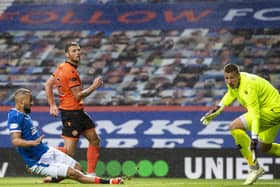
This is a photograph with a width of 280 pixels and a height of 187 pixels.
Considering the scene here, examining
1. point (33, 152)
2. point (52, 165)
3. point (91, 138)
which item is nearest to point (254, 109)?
point (91, 138)

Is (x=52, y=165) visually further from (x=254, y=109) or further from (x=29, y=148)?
(x=254, y=109)

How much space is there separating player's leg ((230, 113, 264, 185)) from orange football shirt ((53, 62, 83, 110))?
2326mm

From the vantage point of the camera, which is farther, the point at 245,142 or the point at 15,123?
the point at 245,142

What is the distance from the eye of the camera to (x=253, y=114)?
12195mm

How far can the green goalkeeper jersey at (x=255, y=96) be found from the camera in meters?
12.2

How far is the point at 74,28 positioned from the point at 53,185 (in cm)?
838

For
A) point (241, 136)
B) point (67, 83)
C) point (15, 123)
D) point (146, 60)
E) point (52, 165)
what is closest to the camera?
point (15, 123)

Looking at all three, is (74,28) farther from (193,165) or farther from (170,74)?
(193,165)

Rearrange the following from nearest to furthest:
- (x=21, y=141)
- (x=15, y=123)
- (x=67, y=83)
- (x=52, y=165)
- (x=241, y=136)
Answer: (x=21, y=141) → (x=15, y=123) → (x=52, y=165) → (x=241, y=136) → (x=67, y=83)

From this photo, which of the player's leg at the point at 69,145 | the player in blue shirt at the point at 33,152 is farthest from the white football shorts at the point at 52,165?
the player's leg at the point at 69,145

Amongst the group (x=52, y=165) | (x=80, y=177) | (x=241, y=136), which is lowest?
(x=80, y=177)

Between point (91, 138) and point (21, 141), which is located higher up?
point (21, 141)

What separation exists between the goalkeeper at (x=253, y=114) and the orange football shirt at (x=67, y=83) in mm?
1948

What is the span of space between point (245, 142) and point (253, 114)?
70cm
